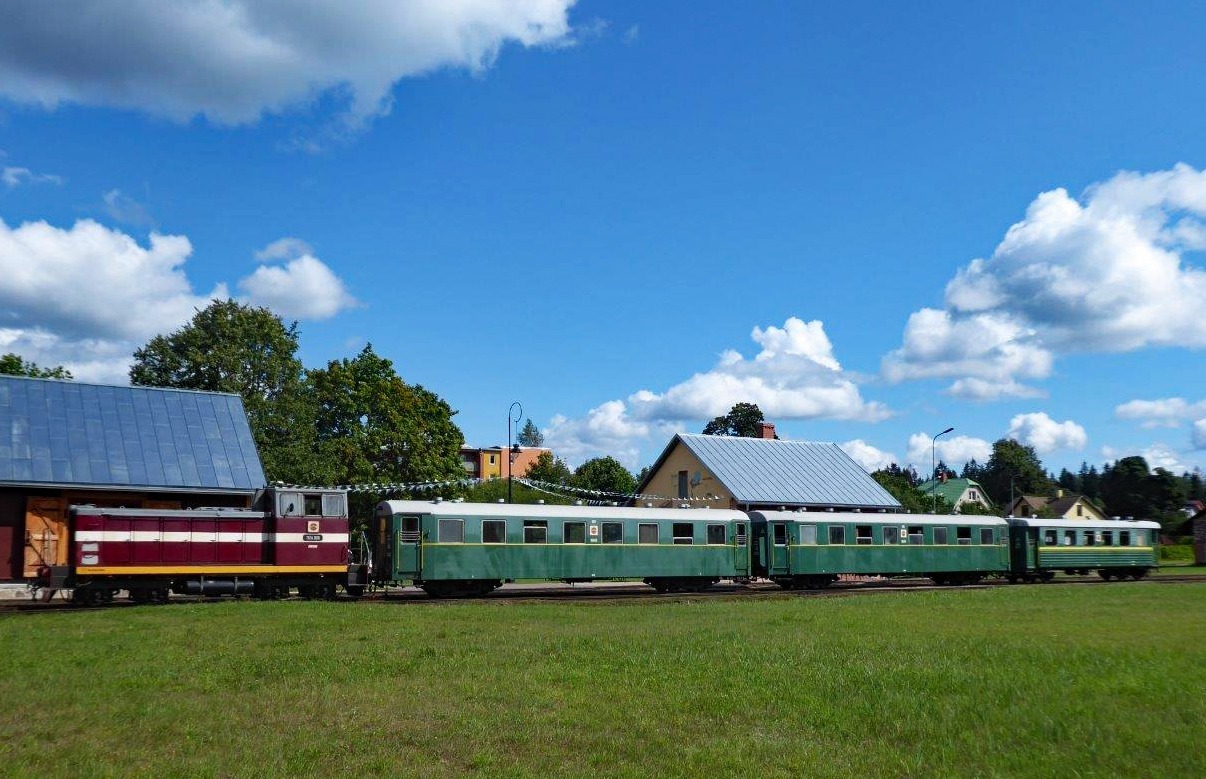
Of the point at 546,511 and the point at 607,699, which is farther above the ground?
the point at 546,511

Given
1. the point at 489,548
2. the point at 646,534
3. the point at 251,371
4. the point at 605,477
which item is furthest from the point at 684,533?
the point at 605,477

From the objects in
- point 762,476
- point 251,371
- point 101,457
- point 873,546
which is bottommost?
point 873,546

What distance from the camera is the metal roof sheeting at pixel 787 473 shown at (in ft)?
174

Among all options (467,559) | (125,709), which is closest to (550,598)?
(467,559)

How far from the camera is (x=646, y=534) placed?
113ft

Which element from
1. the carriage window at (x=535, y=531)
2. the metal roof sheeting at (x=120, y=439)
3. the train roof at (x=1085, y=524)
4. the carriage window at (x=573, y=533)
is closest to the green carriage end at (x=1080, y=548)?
the train roof at (x=1085, y=524)

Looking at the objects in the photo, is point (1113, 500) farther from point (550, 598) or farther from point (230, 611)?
point (230, 611)

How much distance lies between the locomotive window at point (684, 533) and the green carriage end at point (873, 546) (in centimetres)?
326

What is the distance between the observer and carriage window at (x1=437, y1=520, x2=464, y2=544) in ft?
99.4

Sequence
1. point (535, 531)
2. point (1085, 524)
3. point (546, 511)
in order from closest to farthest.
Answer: point (535, 531) → point (546, 511) → point (1085, 524)

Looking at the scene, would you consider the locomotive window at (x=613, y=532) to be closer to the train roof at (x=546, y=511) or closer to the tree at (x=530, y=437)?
the train roof at (x=546, y=511)

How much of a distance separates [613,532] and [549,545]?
2571 mm

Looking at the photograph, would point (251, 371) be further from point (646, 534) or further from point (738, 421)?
point (738, 421)

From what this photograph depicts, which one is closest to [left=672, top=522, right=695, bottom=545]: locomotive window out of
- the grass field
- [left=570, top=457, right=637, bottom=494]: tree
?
the grass field
